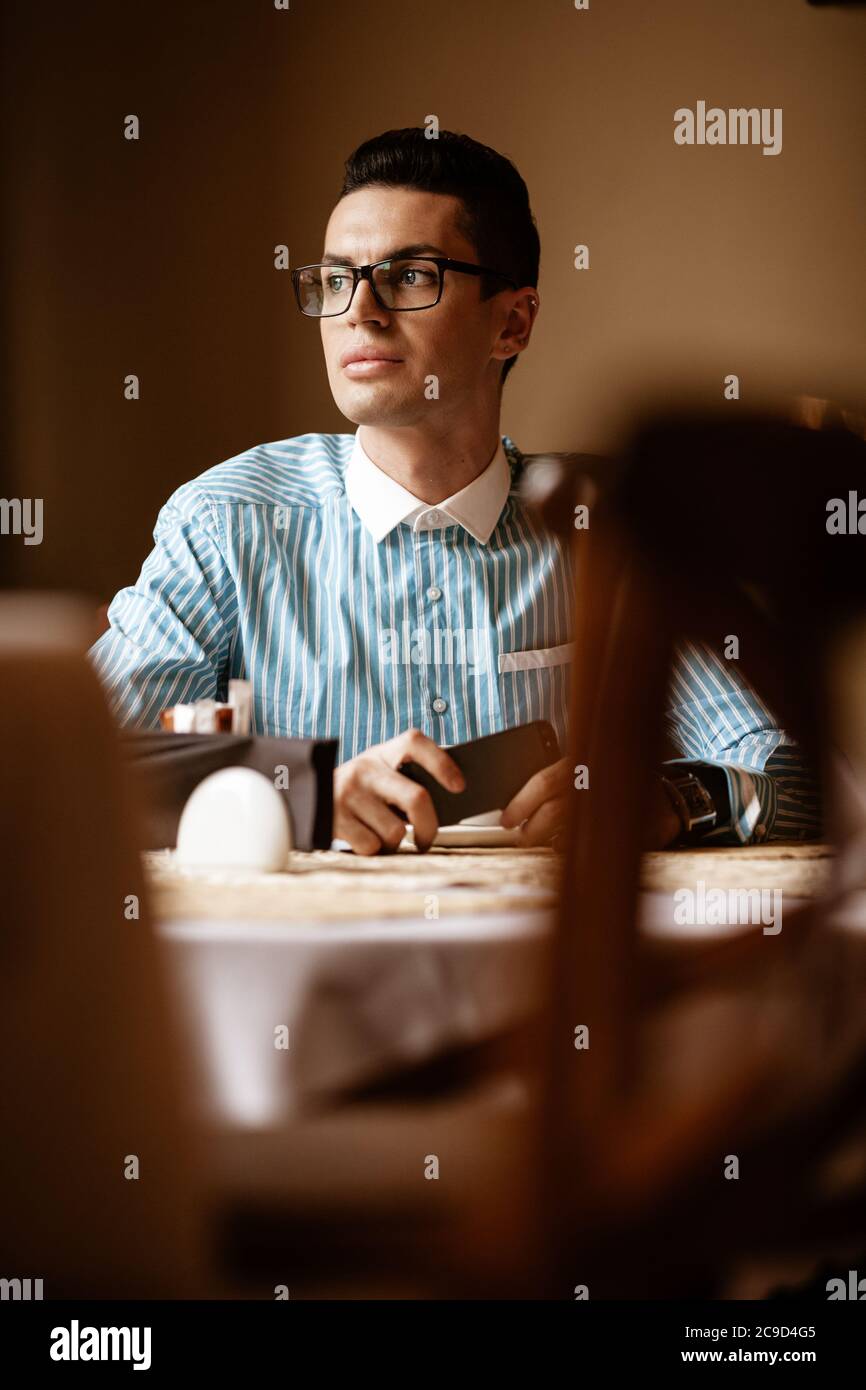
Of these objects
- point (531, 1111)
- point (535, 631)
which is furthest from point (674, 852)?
point (535, 631)

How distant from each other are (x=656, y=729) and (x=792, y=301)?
97cm

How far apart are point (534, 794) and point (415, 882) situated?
0.47ft

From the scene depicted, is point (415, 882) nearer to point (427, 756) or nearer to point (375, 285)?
point (427, 756)

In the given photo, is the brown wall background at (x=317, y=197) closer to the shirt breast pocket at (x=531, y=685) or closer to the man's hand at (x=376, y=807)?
the shirt breast pocket at (x=531, y=685)

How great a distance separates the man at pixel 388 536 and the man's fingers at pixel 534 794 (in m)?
0.42

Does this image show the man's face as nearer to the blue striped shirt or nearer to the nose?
the nose

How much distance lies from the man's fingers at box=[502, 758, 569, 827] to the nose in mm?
659

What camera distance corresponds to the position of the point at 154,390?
1.55m

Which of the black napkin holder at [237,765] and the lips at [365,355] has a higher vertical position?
the lips at [365,355]

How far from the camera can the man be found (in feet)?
4.66

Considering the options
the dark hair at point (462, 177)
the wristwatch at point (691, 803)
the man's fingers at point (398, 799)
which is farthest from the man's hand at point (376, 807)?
the dark hair at point (462, 177)

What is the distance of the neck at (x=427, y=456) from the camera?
5.17 ft

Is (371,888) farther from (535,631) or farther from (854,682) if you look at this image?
(535,631)

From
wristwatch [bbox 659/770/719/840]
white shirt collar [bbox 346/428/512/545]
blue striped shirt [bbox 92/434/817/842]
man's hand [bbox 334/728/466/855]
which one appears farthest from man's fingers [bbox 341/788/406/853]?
white shirt collar [bbox 346/428/512/545]
